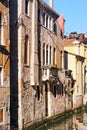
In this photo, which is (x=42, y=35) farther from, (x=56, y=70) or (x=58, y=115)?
(x=58, y=115)

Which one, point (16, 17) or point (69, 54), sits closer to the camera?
point (16, 17)

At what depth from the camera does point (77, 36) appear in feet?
161

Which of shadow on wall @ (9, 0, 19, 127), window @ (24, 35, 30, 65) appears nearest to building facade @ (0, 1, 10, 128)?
shadow on wall @ (9, 0, 19, 127)

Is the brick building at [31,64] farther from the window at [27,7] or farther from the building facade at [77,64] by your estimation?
the building facade at [77,64]

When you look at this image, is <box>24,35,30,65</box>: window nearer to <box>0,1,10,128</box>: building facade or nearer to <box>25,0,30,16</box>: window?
<box>25,0,30,16</box>: window

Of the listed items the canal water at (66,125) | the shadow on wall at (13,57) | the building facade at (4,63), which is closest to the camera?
the building facade at (4,63)

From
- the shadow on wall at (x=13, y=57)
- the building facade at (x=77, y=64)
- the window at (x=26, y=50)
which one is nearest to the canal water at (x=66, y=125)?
the shadow on wall at (x=13, y=57)

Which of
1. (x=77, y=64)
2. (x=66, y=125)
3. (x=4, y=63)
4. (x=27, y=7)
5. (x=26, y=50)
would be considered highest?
(x=27, y=7)

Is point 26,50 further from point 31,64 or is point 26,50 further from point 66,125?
point 66,125

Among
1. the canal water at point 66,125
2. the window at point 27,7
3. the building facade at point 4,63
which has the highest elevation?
the window at point 27,7

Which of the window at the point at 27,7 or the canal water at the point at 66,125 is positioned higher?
the window at the point at 27,7

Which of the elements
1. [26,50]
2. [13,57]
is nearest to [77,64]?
[26,50]

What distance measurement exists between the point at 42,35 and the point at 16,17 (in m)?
4.99

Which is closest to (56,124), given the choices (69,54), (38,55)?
(38,55)
